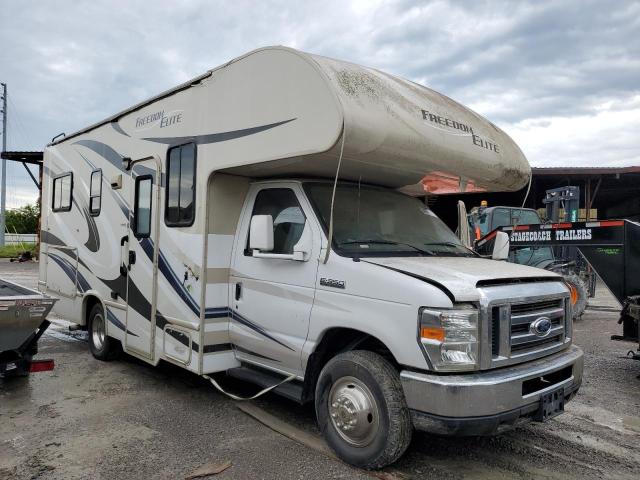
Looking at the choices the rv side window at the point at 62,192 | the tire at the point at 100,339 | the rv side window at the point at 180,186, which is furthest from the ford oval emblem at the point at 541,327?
the rv side window at the point at 62,192

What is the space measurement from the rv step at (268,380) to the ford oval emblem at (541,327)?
1862mm

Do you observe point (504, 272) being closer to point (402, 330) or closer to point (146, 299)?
point (402, 330)

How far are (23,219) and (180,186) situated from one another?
236 ft

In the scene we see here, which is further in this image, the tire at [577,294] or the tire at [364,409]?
the tire at [577,294]

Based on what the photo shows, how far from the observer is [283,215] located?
4555mm

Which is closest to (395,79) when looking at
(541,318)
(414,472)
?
(541,318)

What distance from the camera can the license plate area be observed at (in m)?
3.55

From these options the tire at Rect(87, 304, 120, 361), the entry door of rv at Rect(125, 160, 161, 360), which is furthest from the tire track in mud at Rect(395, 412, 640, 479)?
the tire at Rect(87, 304, 120, 361)

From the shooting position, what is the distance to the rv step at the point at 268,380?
4266 millimetres

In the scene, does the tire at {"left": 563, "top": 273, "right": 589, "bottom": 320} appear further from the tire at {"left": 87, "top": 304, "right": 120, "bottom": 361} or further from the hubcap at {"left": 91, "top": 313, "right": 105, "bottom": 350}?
the hubcap at {"left": 91, "top": 313, "right": 105, "bottom": 350}

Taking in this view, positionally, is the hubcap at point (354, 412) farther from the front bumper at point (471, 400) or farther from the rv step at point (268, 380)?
the rv step at point (268, 380)

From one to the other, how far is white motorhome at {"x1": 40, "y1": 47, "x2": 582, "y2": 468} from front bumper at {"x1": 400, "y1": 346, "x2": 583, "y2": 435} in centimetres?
1

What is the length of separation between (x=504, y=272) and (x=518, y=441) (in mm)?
1518

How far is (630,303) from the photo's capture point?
6.11m
